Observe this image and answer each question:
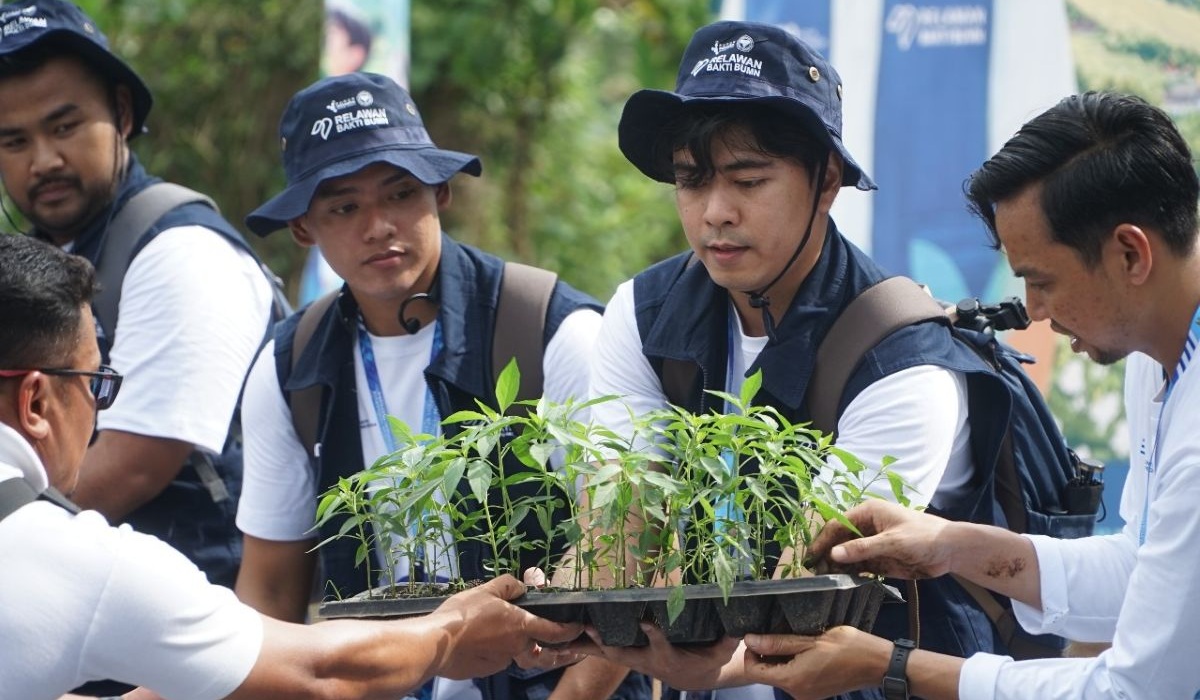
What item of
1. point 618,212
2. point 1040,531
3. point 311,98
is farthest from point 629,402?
point 618,212

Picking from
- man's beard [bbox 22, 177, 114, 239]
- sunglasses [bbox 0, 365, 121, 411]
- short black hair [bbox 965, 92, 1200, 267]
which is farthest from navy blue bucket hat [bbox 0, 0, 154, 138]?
short black hair [bbox 965, 92, 1200, 267]

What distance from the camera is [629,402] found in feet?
10.1

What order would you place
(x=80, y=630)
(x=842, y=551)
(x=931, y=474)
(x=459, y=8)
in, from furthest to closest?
1. (x=459, y=8)
2. (x=931, y=474)
3. (x=842, y=551)
4. (x=80, y=630)

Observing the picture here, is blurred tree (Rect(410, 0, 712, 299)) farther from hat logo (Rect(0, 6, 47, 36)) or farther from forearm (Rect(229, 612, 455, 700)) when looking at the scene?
forearm (Rect(229, 612, 455, 700))

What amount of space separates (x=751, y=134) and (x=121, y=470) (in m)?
1.76

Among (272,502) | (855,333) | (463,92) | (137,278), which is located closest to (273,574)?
(272,502)

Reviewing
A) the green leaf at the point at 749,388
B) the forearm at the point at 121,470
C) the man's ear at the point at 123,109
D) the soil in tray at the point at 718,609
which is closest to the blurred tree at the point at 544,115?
the man's ear at the point at 123,109

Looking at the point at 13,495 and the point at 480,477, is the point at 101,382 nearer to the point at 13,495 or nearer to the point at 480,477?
the point at 13,495

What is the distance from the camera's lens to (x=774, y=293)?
119 inches

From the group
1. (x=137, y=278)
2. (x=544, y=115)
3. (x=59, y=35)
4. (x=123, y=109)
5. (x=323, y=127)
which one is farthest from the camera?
(x=544, y=115)

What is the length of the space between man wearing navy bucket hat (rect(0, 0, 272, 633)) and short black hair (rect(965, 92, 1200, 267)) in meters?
2.05

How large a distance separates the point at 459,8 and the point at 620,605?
846 cm

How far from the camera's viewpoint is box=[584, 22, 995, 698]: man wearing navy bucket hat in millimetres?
2746

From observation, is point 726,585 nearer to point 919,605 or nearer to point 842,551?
point 842,551
